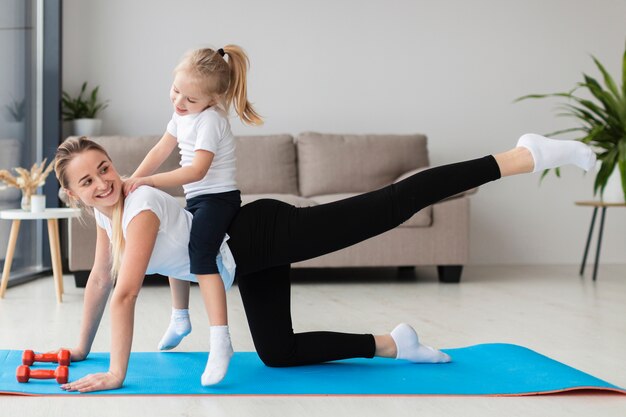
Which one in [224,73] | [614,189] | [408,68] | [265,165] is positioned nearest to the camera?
[224,73]

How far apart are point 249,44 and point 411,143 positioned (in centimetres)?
130

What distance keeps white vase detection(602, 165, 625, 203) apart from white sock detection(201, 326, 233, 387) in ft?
11.1

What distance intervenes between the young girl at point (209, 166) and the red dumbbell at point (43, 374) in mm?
355

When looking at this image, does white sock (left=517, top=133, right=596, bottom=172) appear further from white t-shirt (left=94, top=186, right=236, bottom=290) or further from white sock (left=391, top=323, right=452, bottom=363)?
white t-shirt (left=94, top=186, right=236, bottom=290)

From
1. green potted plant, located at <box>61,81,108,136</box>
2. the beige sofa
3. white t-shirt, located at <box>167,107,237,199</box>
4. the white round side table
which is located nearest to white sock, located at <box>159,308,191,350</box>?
white t-shirt, located at <box>167,107,237,199</box>

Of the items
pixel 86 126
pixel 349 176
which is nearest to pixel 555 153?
pixel 349 176

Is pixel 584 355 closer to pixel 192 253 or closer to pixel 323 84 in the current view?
pixel 192 253

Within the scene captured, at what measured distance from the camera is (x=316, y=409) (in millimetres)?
1845

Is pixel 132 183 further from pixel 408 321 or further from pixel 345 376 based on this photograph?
pixel 408 321

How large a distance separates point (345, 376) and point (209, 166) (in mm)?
664

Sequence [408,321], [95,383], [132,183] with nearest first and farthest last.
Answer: [95,383] < [132,183] < [408,321]

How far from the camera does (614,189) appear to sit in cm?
481

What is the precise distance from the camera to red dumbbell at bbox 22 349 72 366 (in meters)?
2.22

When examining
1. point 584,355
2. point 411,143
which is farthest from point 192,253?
point 411,143
